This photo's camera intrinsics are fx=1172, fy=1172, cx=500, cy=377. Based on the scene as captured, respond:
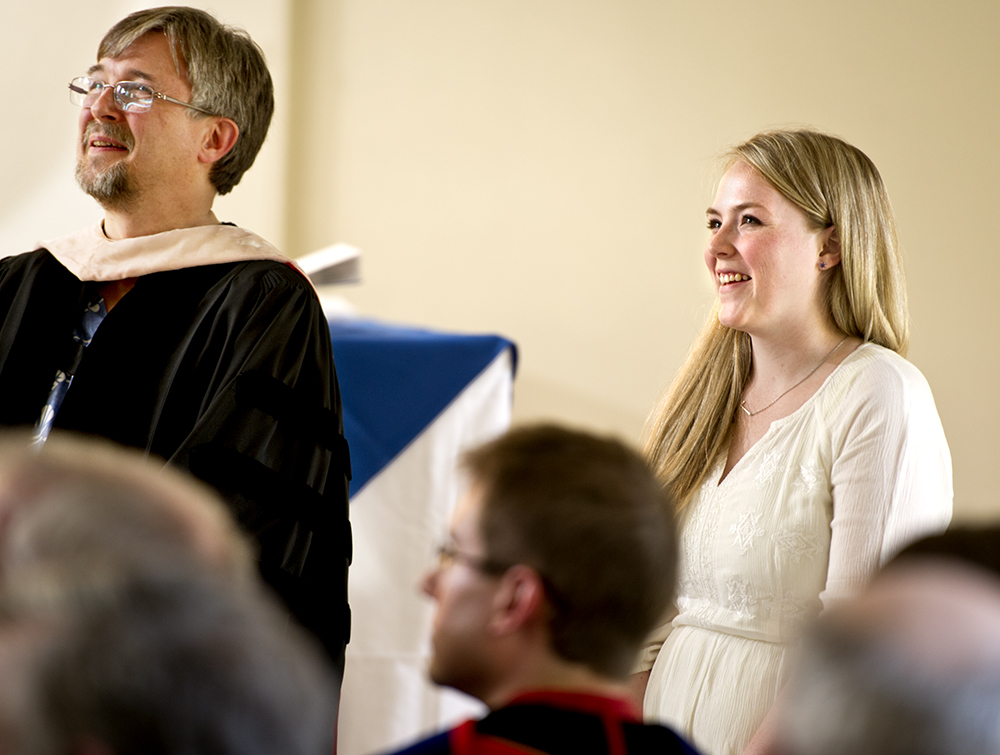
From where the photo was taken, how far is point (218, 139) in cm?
271

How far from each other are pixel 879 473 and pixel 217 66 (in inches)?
66.5

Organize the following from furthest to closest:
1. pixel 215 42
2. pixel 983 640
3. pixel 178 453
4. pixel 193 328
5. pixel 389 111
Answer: pixel 389 111 → pixel 215 42 → pixel 193 328 → pixel 178 453 → pixel 983 640

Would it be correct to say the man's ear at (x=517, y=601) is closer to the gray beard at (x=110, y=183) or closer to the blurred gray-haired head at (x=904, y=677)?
the blurred gray-haired head at (x=904, y=677)

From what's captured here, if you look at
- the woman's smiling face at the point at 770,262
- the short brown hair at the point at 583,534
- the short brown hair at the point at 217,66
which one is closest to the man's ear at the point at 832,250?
the woman's smiling face at the point at 770,262

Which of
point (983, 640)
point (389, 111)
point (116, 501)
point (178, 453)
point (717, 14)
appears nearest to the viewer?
point (983, 640)

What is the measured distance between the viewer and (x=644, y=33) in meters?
5.00

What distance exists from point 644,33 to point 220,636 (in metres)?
4.63

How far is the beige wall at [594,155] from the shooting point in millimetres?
4582

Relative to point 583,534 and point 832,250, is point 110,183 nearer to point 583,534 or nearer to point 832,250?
point 832,250

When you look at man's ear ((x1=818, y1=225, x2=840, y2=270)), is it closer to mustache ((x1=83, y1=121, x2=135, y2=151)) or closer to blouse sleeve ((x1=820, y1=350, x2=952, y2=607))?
blouse sleeve ((x1=820, y1=350, x2=952, y2=607))

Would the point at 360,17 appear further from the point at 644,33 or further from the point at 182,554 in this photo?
the point at 182,554

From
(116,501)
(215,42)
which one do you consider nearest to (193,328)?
(215,42)

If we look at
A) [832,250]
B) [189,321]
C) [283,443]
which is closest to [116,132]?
[189,321]

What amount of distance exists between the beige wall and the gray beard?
1.89 meters
